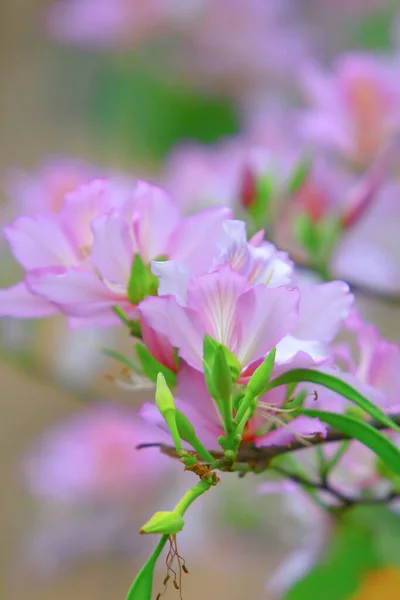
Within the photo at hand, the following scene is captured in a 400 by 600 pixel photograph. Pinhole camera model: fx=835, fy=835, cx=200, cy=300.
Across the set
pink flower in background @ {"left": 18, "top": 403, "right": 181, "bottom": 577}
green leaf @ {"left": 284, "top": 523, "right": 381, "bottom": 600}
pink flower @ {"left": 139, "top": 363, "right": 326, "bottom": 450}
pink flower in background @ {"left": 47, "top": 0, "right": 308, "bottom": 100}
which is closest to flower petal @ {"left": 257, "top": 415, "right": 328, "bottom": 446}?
pink flower @ {"left": 139, "top": 363, "right": 326, "bottom": 450}

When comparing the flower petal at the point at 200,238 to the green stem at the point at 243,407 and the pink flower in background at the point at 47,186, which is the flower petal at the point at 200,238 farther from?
the pink flower in background at the point at 47,186

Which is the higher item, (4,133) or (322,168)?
(322,168)

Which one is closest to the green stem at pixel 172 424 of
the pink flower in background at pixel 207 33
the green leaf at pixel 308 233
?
the green leaf at pixel 308 233

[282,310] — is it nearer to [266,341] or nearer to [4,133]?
[266,341]

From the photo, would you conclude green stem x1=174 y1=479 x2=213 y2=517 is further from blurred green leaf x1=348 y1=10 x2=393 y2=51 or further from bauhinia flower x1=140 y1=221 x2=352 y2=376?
blurred green leaf x1=348 y1=10 x2=393 y2=51

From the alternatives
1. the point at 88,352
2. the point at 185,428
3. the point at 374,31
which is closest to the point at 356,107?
the point at 185,428

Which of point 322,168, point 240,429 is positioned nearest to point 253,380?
point 240,429
